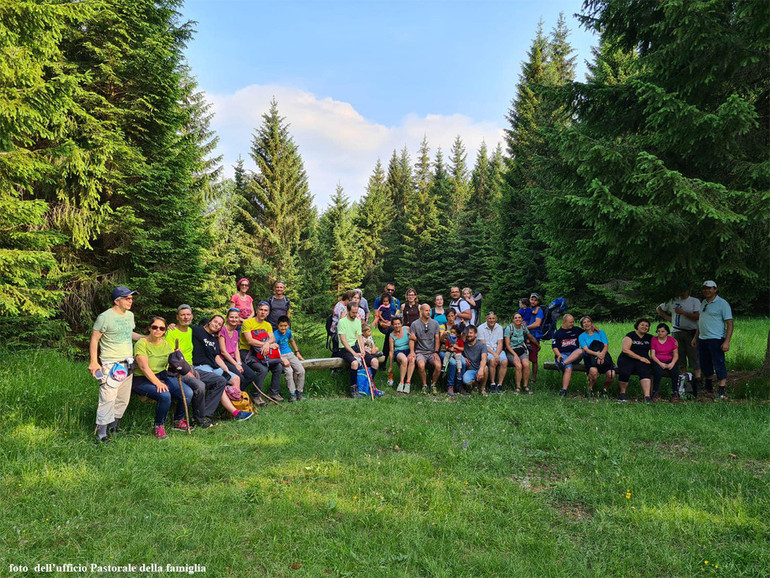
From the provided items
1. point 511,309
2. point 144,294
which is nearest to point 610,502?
point 144,294

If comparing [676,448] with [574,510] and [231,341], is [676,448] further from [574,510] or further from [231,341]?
[231,341]

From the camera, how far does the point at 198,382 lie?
20.2ft

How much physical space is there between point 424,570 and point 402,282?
30933mm

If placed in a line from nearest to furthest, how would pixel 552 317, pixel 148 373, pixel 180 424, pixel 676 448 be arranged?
1. pixel 676 448
2. pixel 148 373
3. pixel 180 424
4. pixel 552 317

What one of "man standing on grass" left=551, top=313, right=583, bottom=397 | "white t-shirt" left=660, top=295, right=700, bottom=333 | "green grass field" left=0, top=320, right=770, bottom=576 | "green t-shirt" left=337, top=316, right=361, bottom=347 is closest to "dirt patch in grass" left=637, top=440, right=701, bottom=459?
"green grass field" left=0, top=320, right=770, bottom=576

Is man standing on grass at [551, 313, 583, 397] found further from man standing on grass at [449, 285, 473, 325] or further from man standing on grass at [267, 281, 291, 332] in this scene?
man standing on grass at [267, 281, 291, 332]

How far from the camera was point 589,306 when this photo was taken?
19.0 metres

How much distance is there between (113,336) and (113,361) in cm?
30

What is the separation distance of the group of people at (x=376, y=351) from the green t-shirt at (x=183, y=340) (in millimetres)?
15

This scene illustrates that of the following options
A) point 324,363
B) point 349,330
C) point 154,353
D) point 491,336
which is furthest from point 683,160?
point 154,353

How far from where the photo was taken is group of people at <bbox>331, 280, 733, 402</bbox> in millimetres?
7762

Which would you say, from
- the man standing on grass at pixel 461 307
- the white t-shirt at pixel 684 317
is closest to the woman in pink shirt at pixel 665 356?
the white t-shirt at pixel 684 317

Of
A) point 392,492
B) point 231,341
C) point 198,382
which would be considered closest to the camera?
point 392,492

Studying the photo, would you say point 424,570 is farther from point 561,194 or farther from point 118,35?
point 118,35
